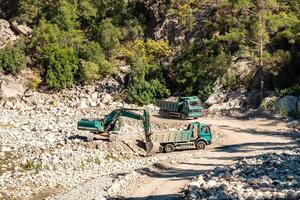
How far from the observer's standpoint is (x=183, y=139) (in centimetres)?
3300

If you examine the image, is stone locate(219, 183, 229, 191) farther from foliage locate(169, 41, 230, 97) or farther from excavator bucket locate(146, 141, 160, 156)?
foliage locate(169, 41, 230, 97)

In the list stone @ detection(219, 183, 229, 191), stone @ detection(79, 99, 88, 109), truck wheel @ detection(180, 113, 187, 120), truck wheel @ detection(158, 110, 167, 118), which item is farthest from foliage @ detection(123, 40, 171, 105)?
stone @ detection(219, 183, 229, 191)

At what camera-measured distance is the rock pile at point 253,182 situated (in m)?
16.8

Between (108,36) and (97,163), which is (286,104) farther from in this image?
(108,36)

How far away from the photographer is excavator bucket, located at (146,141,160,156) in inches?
1272

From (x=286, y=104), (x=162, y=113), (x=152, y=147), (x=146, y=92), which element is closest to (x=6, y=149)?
(x=152, y=147)

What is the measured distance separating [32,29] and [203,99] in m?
28.4

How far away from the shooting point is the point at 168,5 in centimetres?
6569

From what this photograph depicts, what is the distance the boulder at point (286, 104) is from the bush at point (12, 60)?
110 feet

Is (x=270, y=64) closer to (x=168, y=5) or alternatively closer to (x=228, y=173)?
(x=168, y=5)

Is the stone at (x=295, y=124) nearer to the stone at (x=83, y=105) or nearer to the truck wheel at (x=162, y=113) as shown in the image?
the truck wheel at (x=162, y=113)

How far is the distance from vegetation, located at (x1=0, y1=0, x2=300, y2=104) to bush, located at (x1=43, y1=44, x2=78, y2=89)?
120 mm

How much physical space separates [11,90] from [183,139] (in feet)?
103

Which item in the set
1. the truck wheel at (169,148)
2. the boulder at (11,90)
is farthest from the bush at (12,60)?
the truck wheel at (169,148)
